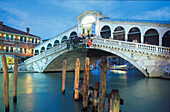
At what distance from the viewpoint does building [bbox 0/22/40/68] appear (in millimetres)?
24877

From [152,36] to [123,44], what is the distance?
12.3 ft

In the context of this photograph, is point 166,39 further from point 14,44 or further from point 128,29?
point 14,44

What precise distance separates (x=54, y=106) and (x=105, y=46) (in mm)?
10045

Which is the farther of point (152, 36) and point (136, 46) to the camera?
point (152, 36)

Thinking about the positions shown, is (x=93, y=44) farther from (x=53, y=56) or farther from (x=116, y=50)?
(x=53, y=56)

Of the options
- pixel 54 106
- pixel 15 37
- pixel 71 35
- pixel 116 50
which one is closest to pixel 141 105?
pixel 54 106

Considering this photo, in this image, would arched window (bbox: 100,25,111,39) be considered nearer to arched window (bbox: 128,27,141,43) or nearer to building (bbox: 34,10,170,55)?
building (bbox: 34,10,170,55)

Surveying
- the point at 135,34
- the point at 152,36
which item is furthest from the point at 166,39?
the point at 135,34

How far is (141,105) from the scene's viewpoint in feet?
18.4

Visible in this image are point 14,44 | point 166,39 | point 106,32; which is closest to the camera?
point 166,39

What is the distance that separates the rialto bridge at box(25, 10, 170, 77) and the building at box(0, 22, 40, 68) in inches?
250

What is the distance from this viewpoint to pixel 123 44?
14.1 meters

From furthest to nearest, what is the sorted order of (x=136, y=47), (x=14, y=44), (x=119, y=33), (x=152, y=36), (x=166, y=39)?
(x=14, y=44) < (x=119, y=33) < (x=152, y=36) < (x=166, y=39) < (x=136, y=47)

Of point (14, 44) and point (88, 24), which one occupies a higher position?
point (88, 24)
